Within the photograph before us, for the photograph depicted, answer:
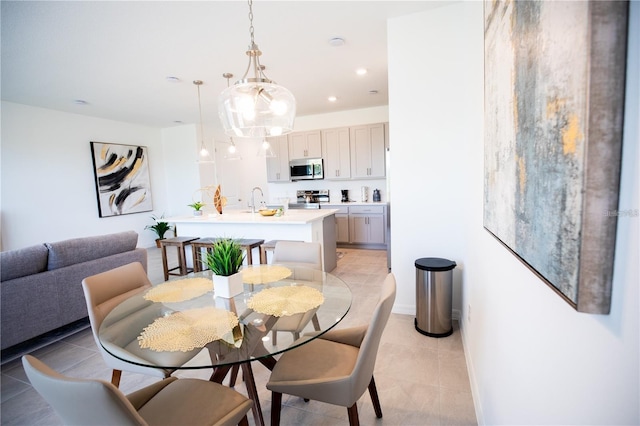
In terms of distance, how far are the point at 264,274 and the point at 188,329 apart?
834mm

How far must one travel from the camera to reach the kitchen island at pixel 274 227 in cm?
382

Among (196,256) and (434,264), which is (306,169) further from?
(434,264)

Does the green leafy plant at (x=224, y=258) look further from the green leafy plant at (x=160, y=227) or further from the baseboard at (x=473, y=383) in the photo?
the green leafy plant at (x=160, y=227)

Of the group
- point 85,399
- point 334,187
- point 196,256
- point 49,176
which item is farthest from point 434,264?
point 49,176

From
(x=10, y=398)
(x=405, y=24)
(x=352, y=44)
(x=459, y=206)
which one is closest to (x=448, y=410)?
(x=459, y=206)

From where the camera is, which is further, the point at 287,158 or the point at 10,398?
the point at 287,158

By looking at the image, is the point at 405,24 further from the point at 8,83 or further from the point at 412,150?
the point at 8,83

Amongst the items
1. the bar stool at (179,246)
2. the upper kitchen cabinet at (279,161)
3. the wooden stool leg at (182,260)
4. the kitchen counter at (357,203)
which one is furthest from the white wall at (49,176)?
the kitchen counter at (357,203)

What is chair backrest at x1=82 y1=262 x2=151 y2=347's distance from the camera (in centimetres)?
173

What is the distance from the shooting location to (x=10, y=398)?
78.7 inches

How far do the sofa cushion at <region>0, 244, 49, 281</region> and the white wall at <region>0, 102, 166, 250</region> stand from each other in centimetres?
293

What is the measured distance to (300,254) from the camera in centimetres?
252

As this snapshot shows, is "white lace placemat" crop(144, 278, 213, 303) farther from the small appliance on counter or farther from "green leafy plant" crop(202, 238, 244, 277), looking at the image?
the small appliance on counter

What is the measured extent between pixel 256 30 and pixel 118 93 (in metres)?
2.91
